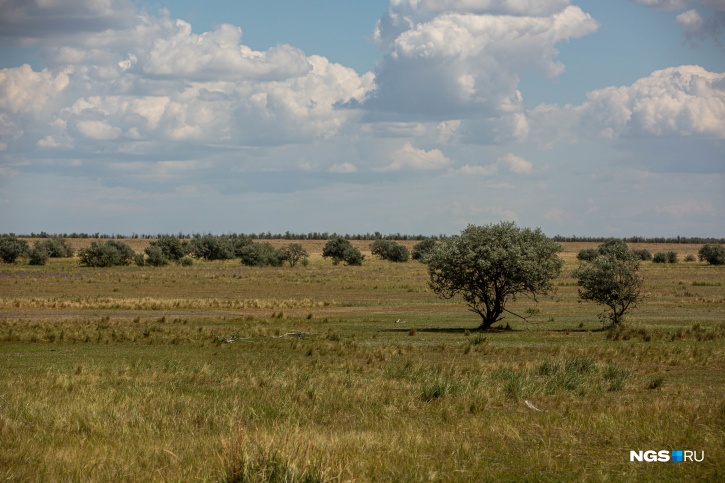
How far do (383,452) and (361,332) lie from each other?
86.4 ft

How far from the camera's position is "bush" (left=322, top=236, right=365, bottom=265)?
142625mm

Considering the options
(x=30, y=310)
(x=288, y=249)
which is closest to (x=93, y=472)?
(x=30, y=310)

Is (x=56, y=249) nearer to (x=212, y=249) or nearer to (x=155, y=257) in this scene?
(x=155, y=257)

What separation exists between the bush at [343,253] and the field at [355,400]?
96.4 metres

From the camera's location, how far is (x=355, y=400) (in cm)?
1947

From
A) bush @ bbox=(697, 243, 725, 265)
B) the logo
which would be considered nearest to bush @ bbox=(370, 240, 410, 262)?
bush @ bbox=(697, 243, 725, 265)

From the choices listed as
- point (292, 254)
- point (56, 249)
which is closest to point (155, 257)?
point (292, 254)

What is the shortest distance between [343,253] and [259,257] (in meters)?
17.6

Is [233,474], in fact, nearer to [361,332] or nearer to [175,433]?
[175,433]

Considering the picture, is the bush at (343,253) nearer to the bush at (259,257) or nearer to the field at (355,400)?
the bush at (259,257)

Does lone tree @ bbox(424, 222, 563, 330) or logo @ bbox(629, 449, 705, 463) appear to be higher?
lone tree @ bbox(424, 222, 563, 330)

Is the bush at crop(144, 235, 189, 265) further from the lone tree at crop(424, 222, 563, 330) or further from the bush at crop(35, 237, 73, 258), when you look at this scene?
the lone tree at crop(424, 222, 563, 330)

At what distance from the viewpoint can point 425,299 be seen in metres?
66.9

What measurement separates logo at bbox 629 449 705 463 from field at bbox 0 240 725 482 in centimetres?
16
